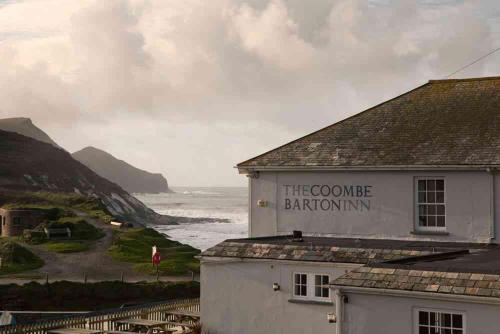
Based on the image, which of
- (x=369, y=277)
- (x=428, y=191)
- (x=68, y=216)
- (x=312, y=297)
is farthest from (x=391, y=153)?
(x=68, y=216)

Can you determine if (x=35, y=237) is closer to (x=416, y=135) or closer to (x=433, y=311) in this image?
(x=416, y=135)

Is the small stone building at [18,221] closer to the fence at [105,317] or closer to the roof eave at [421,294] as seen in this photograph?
the fence at [105,317]

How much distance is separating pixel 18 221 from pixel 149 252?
57.7 feet

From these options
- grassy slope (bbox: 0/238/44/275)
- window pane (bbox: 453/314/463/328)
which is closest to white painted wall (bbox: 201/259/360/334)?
window pane (bbox: 453/314/463/328)

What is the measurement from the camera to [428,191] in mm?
24453

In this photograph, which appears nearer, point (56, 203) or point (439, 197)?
point (439, 197)

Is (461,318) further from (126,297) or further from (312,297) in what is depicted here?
(126,297)

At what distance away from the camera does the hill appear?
422 feet

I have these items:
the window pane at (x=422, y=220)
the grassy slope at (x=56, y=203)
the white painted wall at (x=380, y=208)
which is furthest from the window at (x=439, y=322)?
the grassy slope at (x=56, y=203)

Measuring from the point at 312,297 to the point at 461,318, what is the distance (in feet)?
19.1

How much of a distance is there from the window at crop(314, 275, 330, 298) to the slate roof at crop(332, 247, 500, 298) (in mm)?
3404

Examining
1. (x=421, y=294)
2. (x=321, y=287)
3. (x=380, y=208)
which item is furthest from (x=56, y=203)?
(x=421, y=294)

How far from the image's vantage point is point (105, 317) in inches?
945

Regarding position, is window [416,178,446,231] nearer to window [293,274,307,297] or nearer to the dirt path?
window [293,274,307,297]
